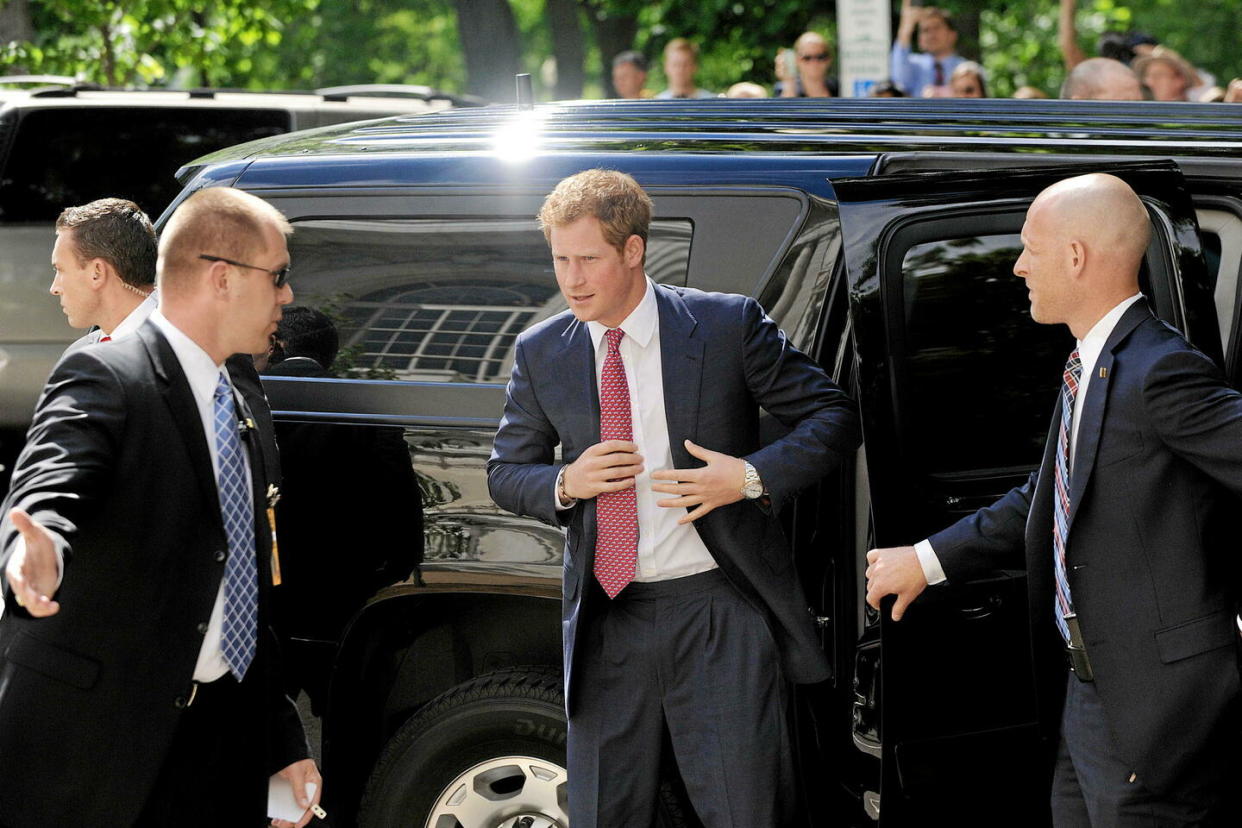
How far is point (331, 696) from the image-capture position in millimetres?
3697

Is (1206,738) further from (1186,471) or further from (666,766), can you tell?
(666,766)

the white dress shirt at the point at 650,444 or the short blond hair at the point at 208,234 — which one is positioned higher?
the short blond hair at the point at 208,234

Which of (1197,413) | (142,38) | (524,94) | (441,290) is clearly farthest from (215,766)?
(142,38)

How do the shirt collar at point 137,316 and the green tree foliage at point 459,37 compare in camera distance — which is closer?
the shirt collar at point 137,316

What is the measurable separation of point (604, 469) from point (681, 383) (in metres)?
0.29

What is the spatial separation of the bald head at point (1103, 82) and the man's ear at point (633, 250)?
4021 millimetres

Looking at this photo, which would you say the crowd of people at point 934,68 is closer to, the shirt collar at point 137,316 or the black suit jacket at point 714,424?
the shirt collar at point 137,316

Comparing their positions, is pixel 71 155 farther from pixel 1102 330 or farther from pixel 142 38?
pixel 1102 330

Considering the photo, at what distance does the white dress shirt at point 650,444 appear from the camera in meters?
3.25

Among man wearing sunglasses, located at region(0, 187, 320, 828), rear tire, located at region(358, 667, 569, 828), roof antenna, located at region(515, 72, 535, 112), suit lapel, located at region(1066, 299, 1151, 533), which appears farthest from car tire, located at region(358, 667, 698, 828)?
roof antenna, located at region(515, 72, 535, 112)

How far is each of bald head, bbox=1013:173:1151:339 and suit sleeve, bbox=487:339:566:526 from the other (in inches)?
43.2

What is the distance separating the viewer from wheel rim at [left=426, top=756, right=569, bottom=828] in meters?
3.57

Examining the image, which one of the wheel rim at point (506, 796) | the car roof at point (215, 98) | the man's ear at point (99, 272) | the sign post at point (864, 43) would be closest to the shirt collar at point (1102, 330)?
the wheel rim at point (506, 796)

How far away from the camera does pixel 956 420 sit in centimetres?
324
